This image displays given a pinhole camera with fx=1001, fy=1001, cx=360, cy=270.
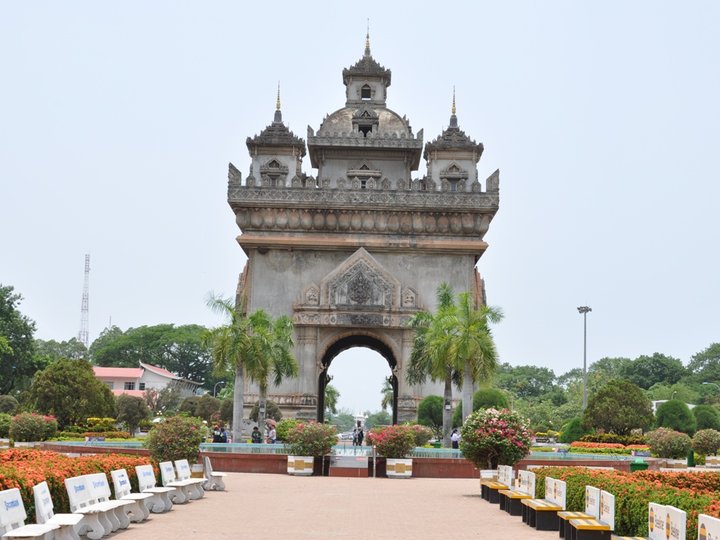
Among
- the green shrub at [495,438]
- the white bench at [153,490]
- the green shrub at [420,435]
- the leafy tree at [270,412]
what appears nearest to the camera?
the white bench at [153,490]

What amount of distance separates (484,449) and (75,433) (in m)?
29.2

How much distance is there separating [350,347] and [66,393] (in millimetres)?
15962

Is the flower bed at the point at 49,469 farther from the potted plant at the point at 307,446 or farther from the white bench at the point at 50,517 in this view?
the potted plant at the point at 307,446

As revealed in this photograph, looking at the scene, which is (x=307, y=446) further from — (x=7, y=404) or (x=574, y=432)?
(x=7, y=404)

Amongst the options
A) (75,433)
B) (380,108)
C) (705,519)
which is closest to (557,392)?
(380,108)

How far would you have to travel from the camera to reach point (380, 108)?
59750mm

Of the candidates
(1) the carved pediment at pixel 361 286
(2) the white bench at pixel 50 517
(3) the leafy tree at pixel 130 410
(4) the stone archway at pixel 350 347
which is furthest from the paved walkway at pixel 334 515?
(3) the leafy tree at pixel 130 410

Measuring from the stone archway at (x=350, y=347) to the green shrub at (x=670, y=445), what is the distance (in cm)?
1449

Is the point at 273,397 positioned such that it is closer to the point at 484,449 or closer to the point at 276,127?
the point at 276,127

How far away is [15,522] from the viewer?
11578 millimetres

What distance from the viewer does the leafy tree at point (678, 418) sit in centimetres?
5078

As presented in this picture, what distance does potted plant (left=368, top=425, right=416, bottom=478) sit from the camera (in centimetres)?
3125

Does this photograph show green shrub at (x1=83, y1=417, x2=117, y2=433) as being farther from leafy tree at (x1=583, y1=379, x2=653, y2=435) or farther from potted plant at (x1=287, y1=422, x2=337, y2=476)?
leafy tree at (x1=583, y1=379, x2=653, y2=435)

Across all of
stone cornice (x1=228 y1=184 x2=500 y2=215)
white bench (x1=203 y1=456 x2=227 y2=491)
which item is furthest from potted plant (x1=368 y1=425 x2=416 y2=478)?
stone cornice (x1=228 y1=184 x2=500 y2=215)
